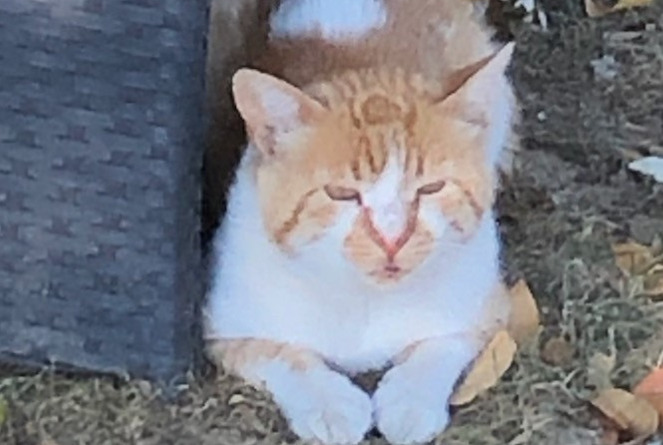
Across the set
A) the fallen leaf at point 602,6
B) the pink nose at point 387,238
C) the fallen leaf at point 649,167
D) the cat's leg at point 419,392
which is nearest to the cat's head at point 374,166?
the pink nose at point 387,238

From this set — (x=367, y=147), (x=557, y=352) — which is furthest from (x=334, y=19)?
(x=557, y=352)

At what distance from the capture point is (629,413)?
164 centimetres

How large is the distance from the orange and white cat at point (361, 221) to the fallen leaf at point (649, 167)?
277mm

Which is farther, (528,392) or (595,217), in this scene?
(595,217)

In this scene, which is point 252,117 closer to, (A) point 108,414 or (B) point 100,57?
(B) point 100,57

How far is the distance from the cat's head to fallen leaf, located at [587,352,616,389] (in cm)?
23

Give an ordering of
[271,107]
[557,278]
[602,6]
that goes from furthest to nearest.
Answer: [602,6]
[557,278]
[271,107]

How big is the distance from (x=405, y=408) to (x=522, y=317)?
20cm

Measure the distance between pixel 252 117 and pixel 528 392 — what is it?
16.0 inches

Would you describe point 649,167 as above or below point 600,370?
above

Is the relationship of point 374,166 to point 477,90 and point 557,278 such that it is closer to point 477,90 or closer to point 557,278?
point 477,90

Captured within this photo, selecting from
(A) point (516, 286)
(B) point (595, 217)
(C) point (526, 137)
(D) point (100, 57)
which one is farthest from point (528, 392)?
(D) point (100, 57)

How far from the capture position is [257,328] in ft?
5.32

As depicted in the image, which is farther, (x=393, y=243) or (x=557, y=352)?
(x=557, y=352)
